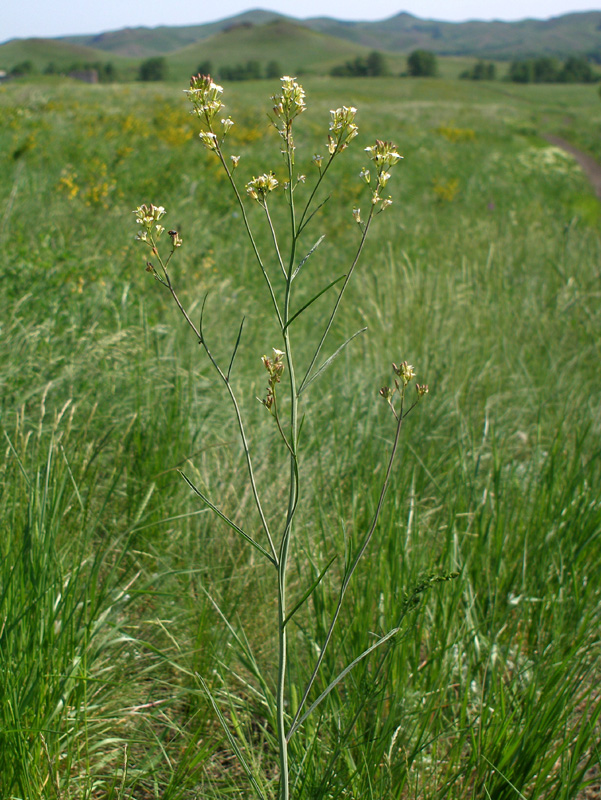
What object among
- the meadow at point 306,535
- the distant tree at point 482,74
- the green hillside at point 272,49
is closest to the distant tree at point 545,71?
the distant tree at point 482,74

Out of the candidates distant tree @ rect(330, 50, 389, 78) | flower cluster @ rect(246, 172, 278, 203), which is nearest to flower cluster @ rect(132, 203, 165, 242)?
flower cluster @ rect(246, 172, 278, 203)

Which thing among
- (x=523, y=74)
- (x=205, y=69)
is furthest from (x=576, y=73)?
(x=205, y=69)

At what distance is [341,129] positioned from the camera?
88 centimetres

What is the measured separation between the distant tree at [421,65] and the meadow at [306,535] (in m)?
95.5

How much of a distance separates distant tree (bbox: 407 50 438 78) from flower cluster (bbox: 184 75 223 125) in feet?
323

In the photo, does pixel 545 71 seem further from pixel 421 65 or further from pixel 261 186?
pixel 261 186

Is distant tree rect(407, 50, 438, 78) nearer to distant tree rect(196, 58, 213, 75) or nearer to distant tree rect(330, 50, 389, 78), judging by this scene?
distant tree rect(330, 50, 389, 78)

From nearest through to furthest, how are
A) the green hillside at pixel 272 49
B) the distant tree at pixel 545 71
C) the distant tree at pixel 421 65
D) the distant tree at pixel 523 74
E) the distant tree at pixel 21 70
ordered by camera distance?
the distant tree at pixel 21 70
the distant tree at pixel 421 65
the distant tree at pixel 523 74
the distant tree at pixel 545 71
the green hillside at pixel 272 49

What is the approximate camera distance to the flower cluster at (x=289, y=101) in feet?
2.73

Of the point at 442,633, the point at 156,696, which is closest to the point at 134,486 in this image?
the point at 156,696

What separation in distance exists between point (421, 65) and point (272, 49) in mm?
57417

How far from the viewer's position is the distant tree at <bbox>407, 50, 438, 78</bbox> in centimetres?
8612

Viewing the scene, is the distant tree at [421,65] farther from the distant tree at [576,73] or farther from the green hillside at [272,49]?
the distant tree at [576,73]

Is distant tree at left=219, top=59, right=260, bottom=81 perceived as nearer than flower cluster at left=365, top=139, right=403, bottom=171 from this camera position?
No
